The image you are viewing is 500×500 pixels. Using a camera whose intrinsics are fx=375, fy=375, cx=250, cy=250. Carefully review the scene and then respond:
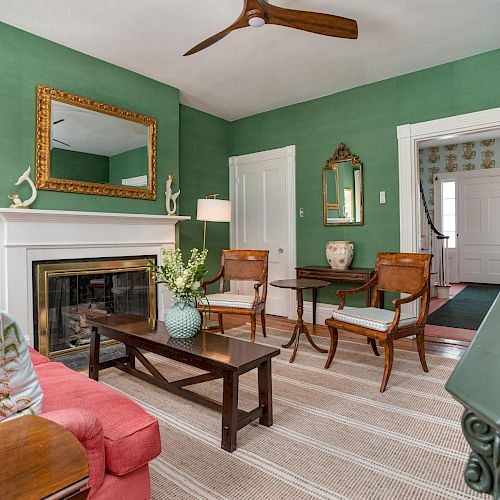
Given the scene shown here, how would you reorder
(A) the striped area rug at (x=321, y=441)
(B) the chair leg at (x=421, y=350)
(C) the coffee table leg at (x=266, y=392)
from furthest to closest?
(B) the chair leg at (x=421, y=350)
(C) the coffee table leg at (x=266, y=392)
(A) the striped area rug at (x=321, y=441)

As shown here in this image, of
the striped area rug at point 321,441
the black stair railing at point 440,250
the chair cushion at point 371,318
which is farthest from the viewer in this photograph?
the black stair railing at point 440,250

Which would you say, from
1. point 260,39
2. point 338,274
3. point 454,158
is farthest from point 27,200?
point 454,158

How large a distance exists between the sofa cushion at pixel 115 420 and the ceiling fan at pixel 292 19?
90.7 inches

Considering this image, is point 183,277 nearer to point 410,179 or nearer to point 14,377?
point 14,377

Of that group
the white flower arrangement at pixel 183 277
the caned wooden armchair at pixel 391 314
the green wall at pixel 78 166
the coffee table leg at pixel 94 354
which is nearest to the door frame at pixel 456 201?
the caned wooden armchair at pixel 391 314

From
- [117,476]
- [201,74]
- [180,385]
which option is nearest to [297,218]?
[201,74]

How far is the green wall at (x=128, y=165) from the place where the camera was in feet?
12.1

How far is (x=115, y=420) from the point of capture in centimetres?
134

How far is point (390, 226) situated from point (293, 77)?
1.92 meters

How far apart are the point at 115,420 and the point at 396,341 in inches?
127

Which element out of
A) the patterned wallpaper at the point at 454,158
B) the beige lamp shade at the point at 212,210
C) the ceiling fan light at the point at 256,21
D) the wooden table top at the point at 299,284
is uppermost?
the patterned wallpaper at the point at 454,158

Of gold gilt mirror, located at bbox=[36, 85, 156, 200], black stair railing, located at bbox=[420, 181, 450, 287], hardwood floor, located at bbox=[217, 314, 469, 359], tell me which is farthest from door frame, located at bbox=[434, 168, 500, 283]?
gold gilt mirror, located at bbox=[36, 85, 156, 200]

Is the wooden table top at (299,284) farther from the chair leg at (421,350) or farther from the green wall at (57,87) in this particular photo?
the green wall at (57,87)

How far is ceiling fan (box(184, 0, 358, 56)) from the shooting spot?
233cm
